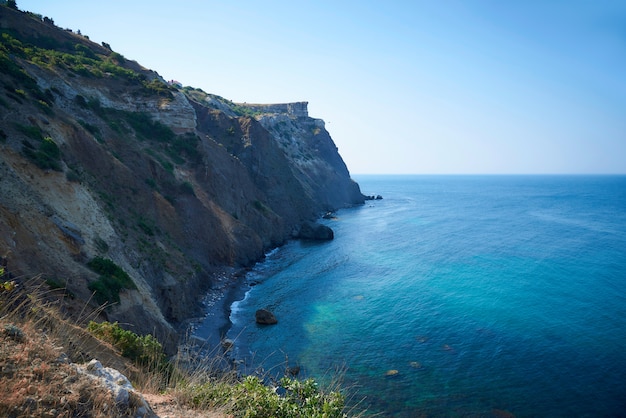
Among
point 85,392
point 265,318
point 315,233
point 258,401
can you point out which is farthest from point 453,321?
point 315,233

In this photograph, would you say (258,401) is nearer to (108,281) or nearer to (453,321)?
(108,281)

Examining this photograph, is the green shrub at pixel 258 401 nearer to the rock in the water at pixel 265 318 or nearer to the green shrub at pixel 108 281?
the green shrub at pixel 108 281

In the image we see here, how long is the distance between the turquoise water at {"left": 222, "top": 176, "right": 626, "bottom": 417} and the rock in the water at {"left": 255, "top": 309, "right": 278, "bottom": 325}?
0.88 metres

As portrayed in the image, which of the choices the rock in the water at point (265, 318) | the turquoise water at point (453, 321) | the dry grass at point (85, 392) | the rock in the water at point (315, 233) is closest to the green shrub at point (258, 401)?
the dry grass at point (85, 392)

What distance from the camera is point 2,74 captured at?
91.1ft

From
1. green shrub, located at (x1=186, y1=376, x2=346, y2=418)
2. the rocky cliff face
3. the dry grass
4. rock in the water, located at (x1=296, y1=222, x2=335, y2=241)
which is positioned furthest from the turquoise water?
the rocky cliff face

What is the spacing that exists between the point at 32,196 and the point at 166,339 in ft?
40.2

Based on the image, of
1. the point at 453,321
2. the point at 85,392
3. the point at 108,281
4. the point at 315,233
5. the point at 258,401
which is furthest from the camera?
the point at 315,233

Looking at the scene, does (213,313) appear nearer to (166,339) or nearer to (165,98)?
(166,339)

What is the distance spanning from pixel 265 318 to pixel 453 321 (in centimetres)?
1783

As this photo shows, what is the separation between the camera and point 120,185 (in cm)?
3475

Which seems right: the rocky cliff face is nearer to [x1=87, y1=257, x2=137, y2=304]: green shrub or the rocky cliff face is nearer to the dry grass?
[x1=87, y1=257, x2=137, y2=304]: green shrub

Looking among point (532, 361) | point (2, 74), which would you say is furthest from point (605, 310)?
point (2, 74)

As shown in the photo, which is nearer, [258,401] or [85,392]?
[85,392]
